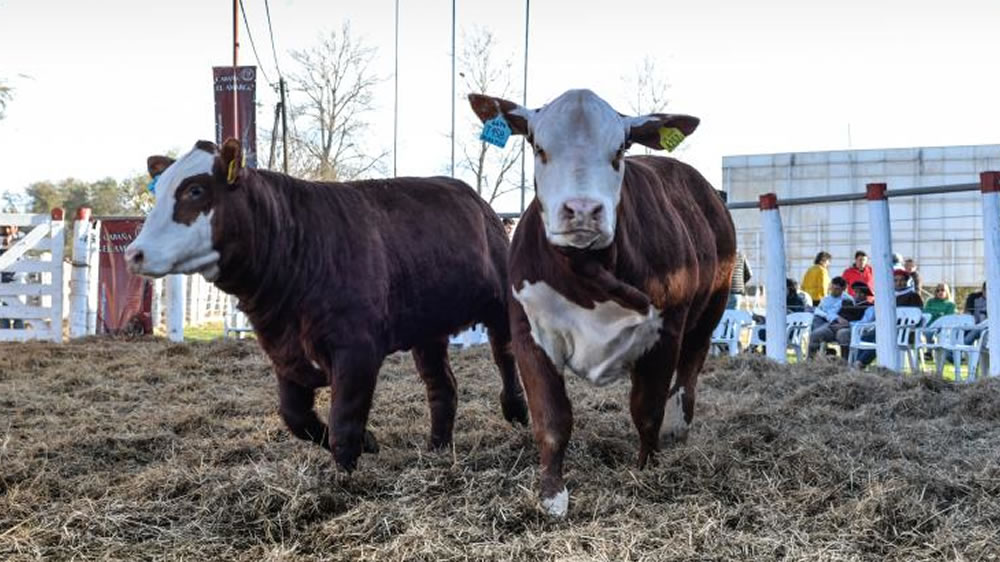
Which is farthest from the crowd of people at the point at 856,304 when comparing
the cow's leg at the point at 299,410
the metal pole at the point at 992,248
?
the cow's leg at the point at 299,410

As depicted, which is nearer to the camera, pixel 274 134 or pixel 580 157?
pixel 580 157

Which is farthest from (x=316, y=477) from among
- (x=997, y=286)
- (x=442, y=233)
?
(x=997, y=286)

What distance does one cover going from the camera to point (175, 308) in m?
12.6

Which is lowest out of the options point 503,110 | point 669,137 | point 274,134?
point 669,137

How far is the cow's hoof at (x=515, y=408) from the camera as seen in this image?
546cm

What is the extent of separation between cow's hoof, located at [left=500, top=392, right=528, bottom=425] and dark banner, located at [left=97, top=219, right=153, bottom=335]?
9.98 meters

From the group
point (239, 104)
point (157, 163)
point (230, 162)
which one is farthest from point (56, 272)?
point (230, 162)

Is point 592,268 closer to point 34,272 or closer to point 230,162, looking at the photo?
point 230,162

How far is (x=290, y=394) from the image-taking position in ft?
15.5

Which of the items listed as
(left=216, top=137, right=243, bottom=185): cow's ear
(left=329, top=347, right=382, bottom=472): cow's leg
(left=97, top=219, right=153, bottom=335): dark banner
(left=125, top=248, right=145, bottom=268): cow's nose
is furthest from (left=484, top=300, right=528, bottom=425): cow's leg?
(left=97, top=219, right=153, bottom=335): dark banner

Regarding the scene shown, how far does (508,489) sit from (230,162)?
1.84m

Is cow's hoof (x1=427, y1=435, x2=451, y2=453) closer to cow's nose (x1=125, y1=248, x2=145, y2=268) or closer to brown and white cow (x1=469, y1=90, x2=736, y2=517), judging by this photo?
brown and white cow (x1=469, y1=90, x2=736, y2=517)

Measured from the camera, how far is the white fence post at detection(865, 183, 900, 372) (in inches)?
328

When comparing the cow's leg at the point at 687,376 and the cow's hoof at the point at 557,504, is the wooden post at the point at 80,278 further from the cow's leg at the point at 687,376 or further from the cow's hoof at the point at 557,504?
the cow's hoof at the point at 557,504
